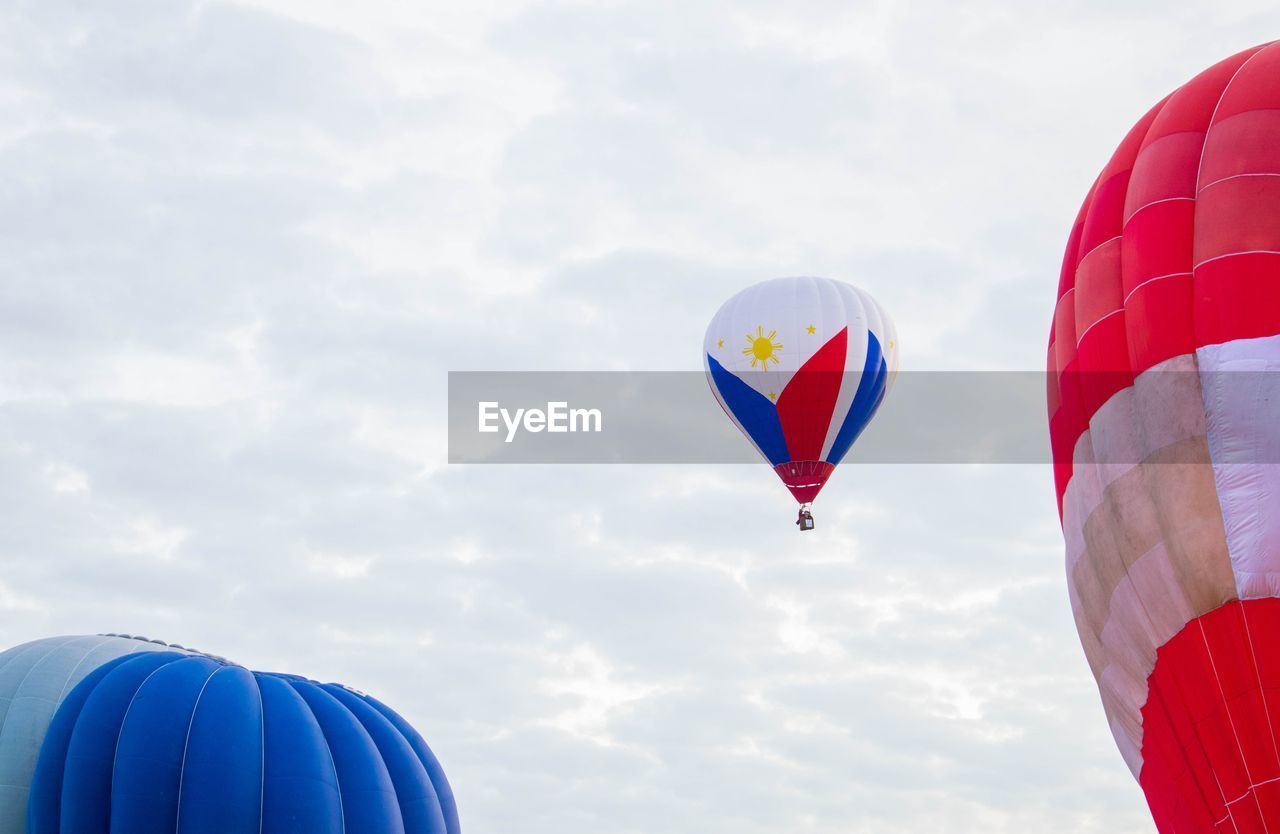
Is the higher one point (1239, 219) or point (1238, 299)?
point (1239, 219)

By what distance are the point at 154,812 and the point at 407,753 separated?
3.60m

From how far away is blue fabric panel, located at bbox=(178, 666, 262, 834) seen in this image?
17406 mm

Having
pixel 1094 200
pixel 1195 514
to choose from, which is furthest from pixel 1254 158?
pixel 1195 514

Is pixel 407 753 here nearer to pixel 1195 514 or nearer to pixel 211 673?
pixel 211 673

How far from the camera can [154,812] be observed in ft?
56.7

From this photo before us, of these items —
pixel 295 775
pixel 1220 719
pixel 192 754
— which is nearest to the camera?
pixel 1220 719

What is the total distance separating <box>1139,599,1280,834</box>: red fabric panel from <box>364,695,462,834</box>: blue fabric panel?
1003 cm

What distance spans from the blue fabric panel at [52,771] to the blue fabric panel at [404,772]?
9.77ft

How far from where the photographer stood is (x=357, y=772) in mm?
18938

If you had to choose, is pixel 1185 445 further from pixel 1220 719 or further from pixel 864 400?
pixel 864 400

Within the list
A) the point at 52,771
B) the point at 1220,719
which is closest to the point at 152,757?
the point at 52,771

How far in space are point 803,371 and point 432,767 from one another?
325 inches

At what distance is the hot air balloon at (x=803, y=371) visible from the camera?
995 inches

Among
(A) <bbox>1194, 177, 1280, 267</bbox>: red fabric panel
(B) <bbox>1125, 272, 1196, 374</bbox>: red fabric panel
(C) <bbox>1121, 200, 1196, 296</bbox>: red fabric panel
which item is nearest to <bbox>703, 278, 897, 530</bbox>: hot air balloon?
(C) <bbox>1121, 200, 1196, 296</bbox>: red fabric panel
